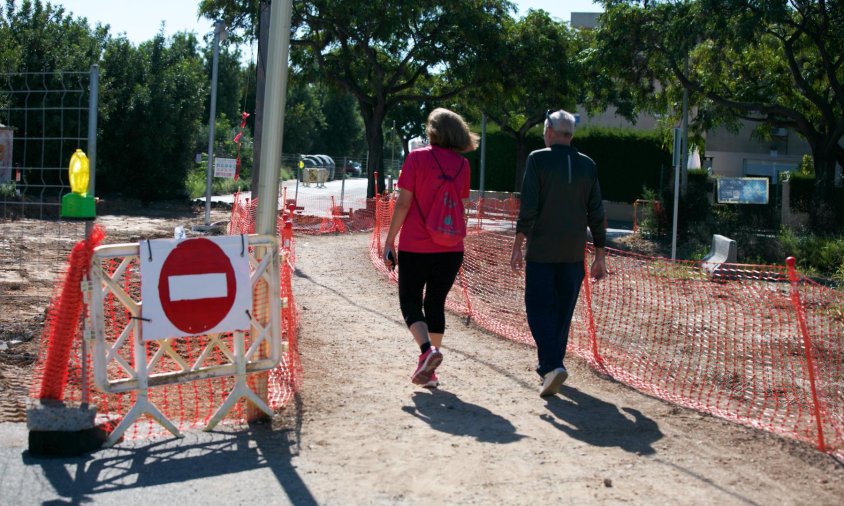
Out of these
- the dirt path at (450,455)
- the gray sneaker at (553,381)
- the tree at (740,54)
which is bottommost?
the dirt path at (450,455)

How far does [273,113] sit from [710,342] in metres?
5.36

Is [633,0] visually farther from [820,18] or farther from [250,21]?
[250,21]

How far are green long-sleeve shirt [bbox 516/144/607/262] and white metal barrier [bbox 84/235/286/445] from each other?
1.65 metres

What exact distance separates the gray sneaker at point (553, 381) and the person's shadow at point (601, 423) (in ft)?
0.19

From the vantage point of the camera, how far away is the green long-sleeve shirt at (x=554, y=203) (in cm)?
588

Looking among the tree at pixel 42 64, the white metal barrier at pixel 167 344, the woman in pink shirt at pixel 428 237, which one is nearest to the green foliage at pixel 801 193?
the tree at pixel 42 64

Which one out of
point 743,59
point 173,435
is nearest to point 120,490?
point 173,435

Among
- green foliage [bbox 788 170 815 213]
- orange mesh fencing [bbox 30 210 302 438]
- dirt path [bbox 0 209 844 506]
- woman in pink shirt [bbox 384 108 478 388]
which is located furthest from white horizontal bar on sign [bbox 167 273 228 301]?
green foliage [bbox 788 170 815 213]

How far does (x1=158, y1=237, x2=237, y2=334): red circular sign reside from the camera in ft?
16.4

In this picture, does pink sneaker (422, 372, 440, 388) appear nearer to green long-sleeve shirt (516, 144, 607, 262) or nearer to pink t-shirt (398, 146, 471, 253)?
pink t-shirt (398, 146, 471, 253)

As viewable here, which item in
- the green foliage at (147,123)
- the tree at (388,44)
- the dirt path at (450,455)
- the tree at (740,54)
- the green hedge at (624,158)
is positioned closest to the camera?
the dirt path at (450,455)

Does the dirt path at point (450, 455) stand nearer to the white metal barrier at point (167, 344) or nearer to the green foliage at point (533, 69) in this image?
the white metal barrier at point (167, 344)

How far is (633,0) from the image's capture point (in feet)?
76.9

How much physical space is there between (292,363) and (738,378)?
355 centimetres
